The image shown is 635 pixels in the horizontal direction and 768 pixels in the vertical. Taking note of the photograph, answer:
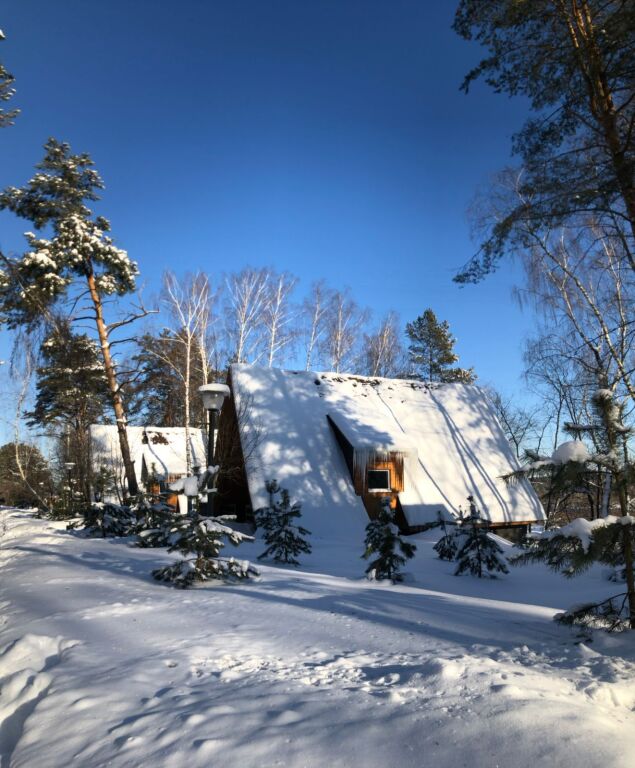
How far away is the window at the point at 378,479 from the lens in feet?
56.4

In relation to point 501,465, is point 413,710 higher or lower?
lower

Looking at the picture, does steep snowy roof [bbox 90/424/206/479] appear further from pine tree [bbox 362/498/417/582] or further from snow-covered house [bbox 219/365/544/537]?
pine tree [bbox 362/498/417/582]

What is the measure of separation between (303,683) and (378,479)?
14.1 metres

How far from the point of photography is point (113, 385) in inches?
680

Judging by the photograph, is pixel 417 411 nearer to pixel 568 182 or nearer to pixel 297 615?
pixel 568 182

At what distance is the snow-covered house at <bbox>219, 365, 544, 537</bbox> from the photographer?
16.7m

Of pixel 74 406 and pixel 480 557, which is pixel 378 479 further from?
pixel 74 406

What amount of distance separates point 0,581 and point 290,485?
360 inches

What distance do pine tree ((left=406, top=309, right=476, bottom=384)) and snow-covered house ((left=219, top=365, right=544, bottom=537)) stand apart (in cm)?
2118

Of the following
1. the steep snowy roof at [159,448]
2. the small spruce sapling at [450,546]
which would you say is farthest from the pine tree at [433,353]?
the small spruce sapling at [450,546]

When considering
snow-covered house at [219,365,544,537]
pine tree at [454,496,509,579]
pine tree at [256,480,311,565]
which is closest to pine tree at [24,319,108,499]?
snow-covered house at [219,365,544,537]

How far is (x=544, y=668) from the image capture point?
3.68 m

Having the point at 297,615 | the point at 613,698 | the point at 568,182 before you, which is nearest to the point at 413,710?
the point at 613,698

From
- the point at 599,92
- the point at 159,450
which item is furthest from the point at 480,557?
the point at 159,450
